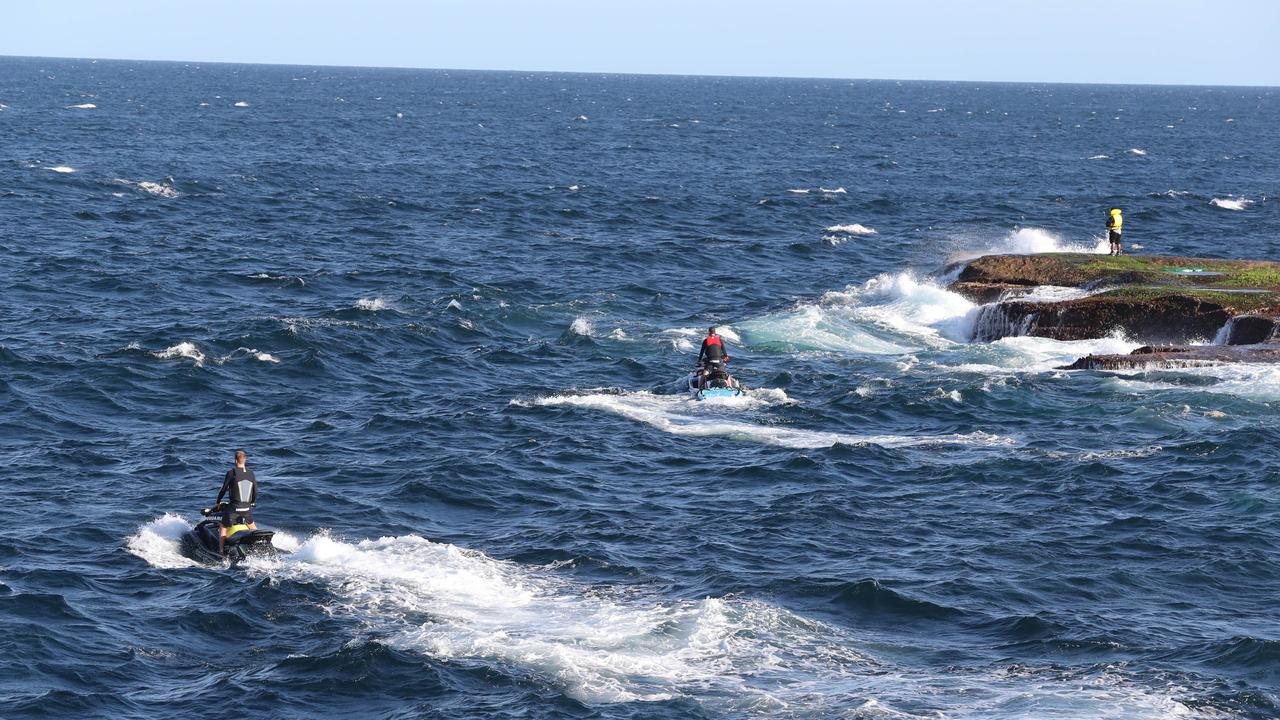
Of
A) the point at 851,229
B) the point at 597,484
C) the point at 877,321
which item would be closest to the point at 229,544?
the point at 597,484

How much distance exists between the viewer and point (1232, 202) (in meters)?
97.5

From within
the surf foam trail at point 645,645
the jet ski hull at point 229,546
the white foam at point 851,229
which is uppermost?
the white foam at point 851,229

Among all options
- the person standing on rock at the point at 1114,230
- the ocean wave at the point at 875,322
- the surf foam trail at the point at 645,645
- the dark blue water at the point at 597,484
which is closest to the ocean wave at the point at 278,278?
the dark blue water at the point at 597,484

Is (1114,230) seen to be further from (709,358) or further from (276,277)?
(276,277)

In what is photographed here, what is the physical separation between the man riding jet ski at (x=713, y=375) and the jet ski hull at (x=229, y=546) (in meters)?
16.1

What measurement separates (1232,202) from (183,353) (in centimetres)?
7302

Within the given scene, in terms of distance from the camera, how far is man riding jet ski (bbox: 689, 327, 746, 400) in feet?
144

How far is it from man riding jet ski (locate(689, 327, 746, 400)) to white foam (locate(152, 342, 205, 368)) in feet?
51.2

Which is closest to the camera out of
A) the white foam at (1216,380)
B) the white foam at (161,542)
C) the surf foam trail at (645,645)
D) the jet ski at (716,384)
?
the surf foam trail at (645,645)

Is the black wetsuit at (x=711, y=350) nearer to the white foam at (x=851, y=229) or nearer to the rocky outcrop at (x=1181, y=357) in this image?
the rocky outcrop at (x=1181, y=357)

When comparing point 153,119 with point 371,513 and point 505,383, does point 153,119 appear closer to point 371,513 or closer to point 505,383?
point 505,383

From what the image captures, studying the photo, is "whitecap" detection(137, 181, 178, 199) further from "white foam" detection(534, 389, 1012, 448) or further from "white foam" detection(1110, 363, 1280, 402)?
"white foam" detection(1110, 363, 1280, 402)

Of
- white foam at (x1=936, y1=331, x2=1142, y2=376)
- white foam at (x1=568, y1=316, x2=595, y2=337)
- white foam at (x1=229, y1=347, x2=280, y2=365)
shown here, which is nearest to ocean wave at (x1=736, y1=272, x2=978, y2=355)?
white foam at (x1=936, y1=331, x2=1142, y2=376)

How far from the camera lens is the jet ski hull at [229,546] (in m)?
30.5
